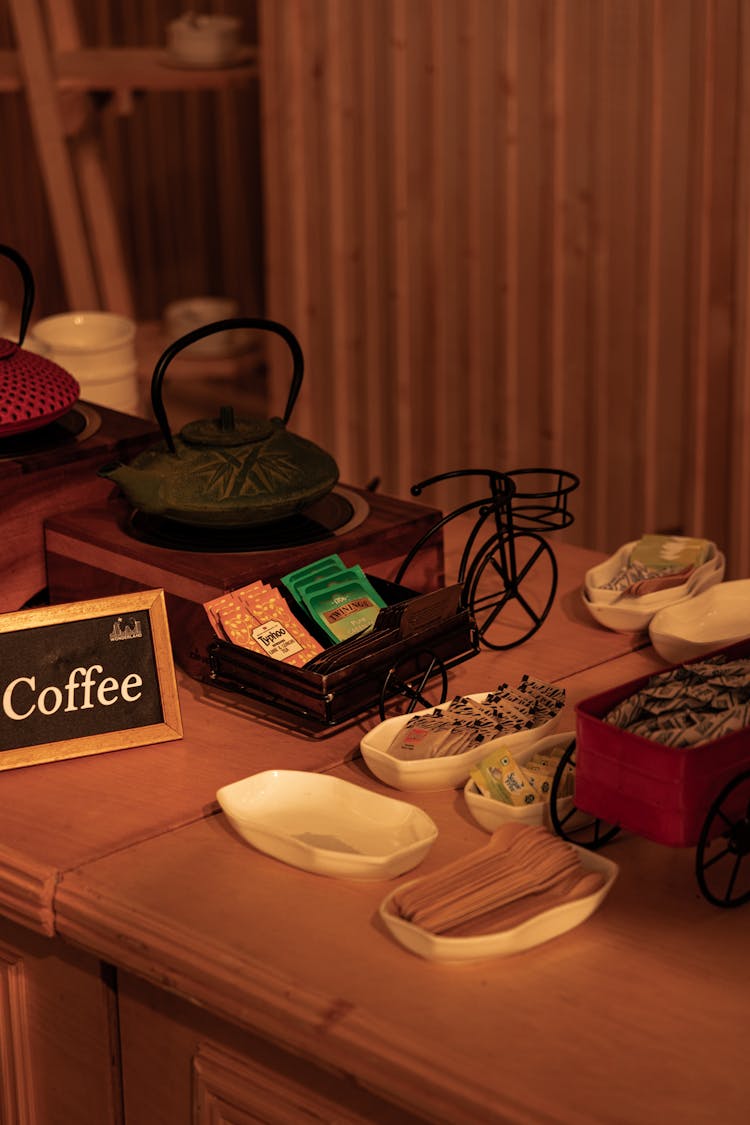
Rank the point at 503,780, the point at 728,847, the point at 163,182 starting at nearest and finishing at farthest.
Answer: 1. the point at 728,847
2. the point at 503,780
3. the point at 163,182

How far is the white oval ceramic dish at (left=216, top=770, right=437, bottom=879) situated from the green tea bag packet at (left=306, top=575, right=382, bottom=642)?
0.71ft

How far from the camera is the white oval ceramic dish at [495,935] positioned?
3.47 ft

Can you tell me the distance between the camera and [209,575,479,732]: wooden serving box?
4.65 feet

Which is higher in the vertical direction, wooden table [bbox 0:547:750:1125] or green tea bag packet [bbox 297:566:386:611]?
green tea bag packet [bbox 297:566:386:611]

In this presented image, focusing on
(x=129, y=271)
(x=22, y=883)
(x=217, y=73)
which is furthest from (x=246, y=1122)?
(x=129, y=271)

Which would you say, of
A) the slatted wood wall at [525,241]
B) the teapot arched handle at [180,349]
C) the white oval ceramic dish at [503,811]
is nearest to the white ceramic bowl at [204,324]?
the slatted wood wall at [525,241]

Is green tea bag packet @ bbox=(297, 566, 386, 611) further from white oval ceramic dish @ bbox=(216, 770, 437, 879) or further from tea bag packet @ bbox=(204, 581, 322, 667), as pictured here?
white oval ceramic dish @ bbox=(216, 770, 437, 879)

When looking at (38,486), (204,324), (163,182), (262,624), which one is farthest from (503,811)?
(163,182)

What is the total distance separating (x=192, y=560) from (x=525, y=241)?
1724 millimetres

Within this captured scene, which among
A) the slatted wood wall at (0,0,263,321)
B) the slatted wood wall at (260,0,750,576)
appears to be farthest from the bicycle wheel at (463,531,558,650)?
the slatted wood wall at (0,0,263,321)

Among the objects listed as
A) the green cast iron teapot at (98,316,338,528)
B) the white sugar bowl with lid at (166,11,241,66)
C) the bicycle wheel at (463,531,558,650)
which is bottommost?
the bicycle wheel at (463,531,558,650)

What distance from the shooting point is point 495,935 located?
1.06 m

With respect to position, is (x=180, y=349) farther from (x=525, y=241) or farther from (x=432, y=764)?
(x=525, y=241)

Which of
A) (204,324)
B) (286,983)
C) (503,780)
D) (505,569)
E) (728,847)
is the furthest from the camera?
(204,324)
